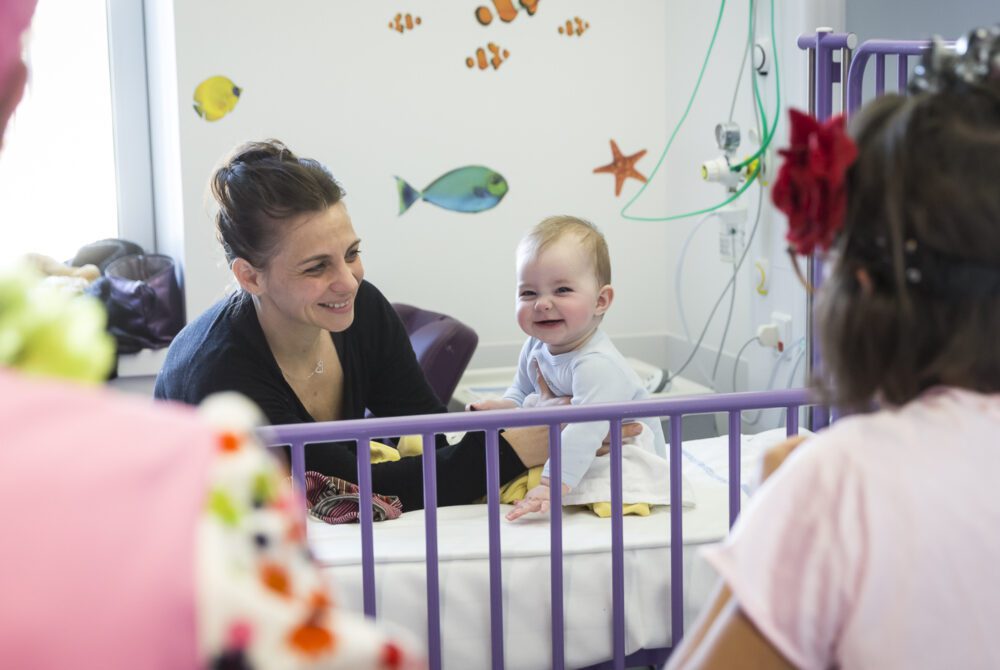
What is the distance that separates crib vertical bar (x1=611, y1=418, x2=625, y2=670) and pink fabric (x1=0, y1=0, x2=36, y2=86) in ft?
3.29

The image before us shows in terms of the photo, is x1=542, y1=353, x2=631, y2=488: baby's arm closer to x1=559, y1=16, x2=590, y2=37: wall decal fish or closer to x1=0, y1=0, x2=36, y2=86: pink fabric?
x1=0, y1=0, x2=36, y2=86: pink fabric

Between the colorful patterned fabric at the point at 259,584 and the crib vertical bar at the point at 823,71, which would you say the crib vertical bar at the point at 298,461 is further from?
the crib vertical bar at the point at 823,71

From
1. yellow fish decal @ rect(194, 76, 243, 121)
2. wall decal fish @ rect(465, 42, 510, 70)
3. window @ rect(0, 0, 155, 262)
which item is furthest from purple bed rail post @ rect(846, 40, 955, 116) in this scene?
window @ rect(0, 0, 155, 262)

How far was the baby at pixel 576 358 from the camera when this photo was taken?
183 cm

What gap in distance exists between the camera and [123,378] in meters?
3.46

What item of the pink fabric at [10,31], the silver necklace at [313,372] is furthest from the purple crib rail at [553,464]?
the pink fabric at [10,31]

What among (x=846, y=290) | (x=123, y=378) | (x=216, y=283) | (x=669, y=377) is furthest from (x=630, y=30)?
(x=846, y=290)

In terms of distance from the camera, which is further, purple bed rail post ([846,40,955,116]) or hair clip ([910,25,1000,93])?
purple bed rail post ([846,40,955,116])

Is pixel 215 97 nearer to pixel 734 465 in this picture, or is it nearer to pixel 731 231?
pixel 731 231

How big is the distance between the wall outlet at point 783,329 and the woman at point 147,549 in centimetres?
257

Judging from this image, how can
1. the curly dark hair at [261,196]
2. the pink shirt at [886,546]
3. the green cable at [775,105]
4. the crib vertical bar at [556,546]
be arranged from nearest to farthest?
the pink shirt at [886,546]
the crib vertical bar at [556,546]
the curly dark hair at [261,196]
the green cable at [775,105]

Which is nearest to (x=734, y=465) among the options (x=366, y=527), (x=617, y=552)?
(x=617, y=552)

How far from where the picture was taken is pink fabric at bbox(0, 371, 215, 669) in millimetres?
484

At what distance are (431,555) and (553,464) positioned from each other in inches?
8.3
